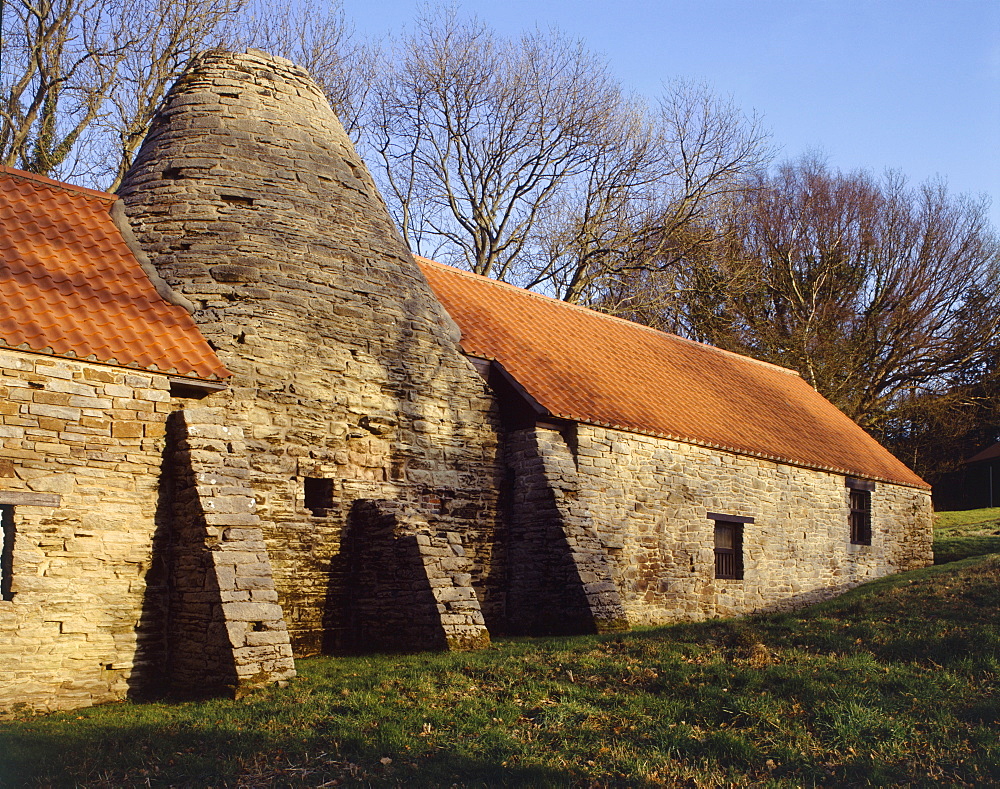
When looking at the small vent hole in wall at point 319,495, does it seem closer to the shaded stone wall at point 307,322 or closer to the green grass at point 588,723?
the shaded stone wall at point 307,322

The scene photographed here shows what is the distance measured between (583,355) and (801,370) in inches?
692

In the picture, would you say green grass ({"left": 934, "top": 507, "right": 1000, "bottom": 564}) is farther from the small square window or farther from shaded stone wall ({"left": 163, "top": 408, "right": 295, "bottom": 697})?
shaded stone wall ({"left": 163, "top": 408, "right": 295, "bottom": 697})

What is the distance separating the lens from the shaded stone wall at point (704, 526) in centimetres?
1447

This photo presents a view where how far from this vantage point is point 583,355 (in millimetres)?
17609

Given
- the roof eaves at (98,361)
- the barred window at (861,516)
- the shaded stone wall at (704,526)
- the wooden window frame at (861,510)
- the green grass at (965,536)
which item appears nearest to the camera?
the roof eaves at (98,361)

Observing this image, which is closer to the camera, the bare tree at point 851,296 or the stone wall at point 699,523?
the stone wall at point 699,523

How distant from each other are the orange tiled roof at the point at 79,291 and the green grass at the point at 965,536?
21011 mm

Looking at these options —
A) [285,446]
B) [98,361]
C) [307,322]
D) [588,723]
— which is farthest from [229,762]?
[307,322]

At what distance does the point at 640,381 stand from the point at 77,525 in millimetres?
11298

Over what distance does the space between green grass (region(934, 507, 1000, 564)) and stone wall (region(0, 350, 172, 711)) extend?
21.2 meters

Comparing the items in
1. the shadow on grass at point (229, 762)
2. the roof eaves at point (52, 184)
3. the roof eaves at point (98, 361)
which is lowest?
the shadow on grass at point (229, 762)

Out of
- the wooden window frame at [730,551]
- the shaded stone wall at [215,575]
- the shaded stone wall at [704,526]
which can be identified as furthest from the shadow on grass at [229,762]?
the wooden window frame at [730,551]

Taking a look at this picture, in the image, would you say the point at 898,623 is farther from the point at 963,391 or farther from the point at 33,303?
the point at 963,391

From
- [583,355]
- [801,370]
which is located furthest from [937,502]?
[583,355]
